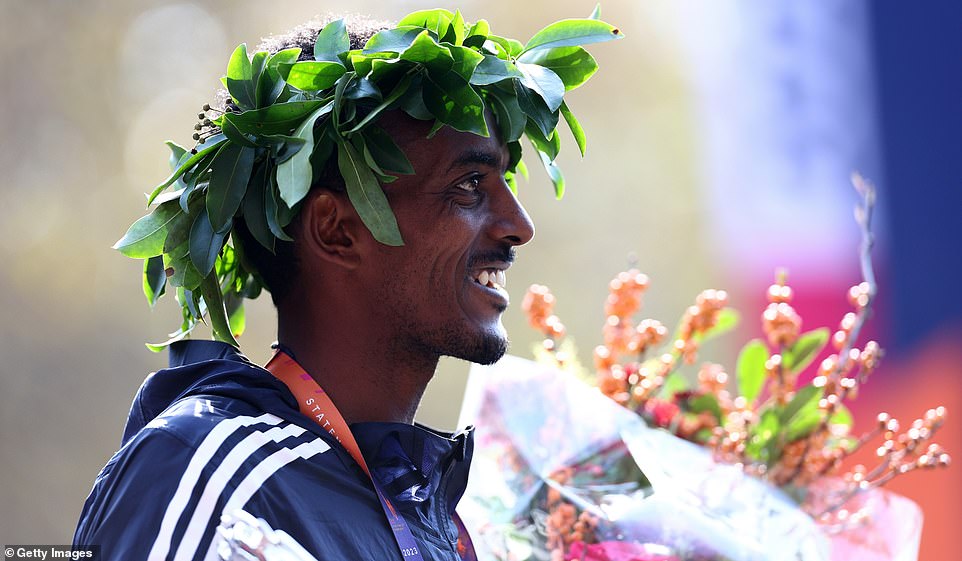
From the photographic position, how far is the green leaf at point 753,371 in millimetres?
1796

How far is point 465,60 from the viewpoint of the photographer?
145cm

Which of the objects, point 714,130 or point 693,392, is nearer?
point 693,392

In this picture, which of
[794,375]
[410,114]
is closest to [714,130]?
[794,375]

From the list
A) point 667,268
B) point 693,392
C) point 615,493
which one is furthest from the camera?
point 667,268

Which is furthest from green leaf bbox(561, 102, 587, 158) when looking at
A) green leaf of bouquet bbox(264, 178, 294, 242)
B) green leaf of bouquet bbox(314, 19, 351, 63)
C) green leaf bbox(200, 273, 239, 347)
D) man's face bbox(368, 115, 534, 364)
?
green leaf bbox(200, 273, 239, 347)

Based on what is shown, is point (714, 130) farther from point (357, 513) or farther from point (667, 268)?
point (357, 513)

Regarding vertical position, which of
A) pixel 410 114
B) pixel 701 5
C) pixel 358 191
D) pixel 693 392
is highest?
pixel 701 5

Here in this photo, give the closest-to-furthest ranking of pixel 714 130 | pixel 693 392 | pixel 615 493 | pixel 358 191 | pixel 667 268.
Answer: pixel 358 191, pixel 615 493, pixel 693 392, pixel 714 130, pixel 667 268

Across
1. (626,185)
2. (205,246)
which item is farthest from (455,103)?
(626,185)

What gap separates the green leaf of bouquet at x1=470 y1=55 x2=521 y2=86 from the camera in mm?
1451

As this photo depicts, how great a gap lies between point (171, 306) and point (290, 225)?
4954 millimetres

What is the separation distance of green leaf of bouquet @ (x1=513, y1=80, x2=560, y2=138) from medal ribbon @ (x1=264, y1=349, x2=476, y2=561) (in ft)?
1.58

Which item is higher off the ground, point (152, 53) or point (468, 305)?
point (152, 53)

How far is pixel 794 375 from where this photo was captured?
1758mm
